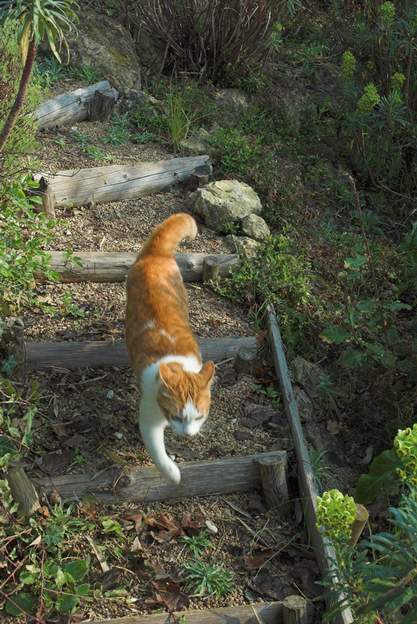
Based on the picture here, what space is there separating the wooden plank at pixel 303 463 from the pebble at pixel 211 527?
0.44m

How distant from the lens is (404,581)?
88.5 inches

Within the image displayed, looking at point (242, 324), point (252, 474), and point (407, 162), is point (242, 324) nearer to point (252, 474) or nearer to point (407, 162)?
point (252, 474)

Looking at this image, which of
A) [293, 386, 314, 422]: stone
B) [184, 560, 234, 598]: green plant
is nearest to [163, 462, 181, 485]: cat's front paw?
[184, 560, 234, 598]: green plant

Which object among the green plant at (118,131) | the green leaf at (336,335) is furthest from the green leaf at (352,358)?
the green plant at (118,131)

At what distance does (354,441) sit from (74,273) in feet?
6.42

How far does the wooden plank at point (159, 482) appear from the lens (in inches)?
136

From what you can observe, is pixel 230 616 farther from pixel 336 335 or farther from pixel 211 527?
pixel 336 335

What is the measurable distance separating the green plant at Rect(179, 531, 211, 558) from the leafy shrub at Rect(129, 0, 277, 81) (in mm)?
4835

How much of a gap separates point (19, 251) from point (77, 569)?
196 cm

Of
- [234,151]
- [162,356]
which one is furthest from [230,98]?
[162,356]

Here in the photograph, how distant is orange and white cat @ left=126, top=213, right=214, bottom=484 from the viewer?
3.31m

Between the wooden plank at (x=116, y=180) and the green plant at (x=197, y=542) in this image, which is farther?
the wooden plank at (x=116, y=180)

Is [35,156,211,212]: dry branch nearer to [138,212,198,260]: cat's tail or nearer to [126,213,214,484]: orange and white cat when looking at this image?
[138,212,198,260]: cat's tail

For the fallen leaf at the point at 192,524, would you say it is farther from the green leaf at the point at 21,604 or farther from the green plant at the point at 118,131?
the green plant at the point at 118,131
